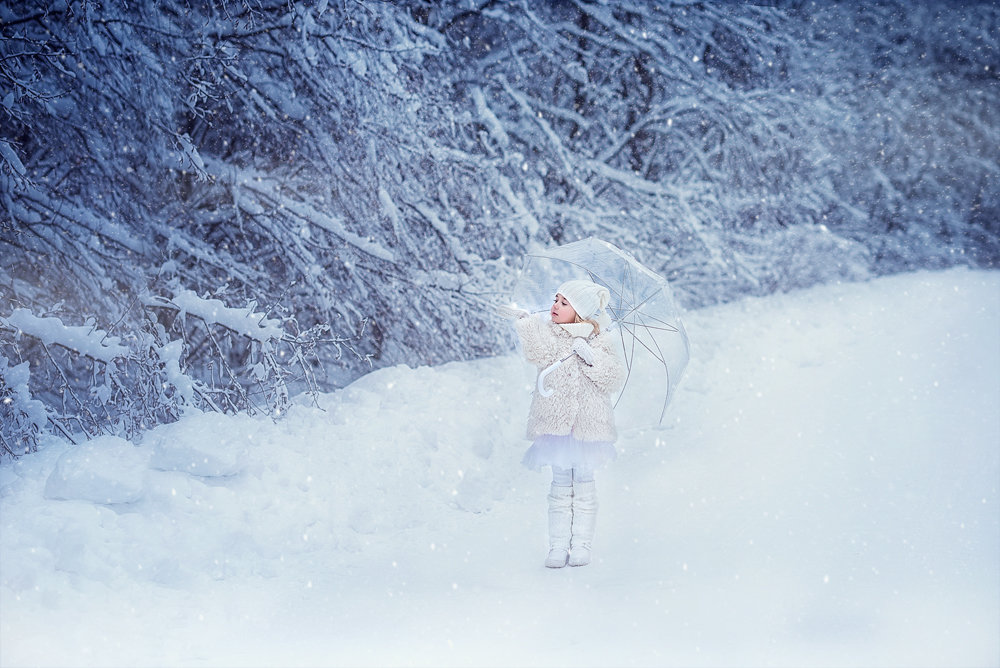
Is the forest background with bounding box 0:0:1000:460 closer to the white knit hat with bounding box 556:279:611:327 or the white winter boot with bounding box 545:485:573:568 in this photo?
the white knit hat with bounding box 556:279:611:327

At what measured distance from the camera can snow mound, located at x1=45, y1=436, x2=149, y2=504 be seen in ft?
14.6

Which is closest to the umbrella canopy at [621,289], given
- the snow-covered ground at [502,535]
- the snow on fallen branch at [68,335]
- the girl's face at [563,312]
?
the girl's face at [563,312]

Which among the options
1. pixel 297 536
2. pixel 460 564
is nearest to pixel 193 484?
pixel 297 536

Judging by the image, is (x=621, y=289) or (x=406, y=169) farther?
(x=406, y=169)

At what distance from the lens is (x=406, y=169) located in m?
7.25

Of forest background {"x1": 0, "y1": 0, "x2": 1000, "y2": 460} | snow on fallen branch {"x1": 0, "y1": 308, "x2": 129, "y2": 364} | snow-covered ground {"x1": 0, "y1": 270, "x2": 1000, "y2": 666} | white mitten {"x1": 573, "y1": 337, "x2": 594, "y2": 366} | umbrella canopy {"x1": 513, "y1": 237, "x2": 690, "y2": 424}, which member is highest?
forest background {"x1": 0, "y1": 0, "x2": 1000, "y2": 460}

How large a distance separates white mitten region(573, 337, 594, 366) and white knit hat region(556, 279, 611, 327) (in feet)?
0.52

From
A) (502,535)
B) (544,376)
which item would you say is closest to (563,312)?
(544,376)

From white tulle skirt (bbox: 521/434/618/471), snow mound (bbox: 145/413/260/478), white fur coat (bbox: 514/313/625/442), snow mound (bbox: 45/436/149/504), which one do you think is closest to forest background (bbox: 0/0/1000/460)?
snow mound (bbox: 145/413/260/478)

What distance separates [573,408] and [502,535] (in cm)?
115

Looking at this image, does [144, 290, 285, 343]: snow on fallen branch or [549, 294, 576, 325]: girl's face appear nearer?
[549, 294, 576, 325]: girl's face

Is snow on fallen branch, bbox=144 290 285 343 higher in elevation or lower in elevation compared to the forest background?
lower

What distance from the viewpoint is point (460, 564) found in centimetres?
483

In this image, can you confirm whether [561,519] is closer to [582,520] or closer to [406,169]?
[582,520]
